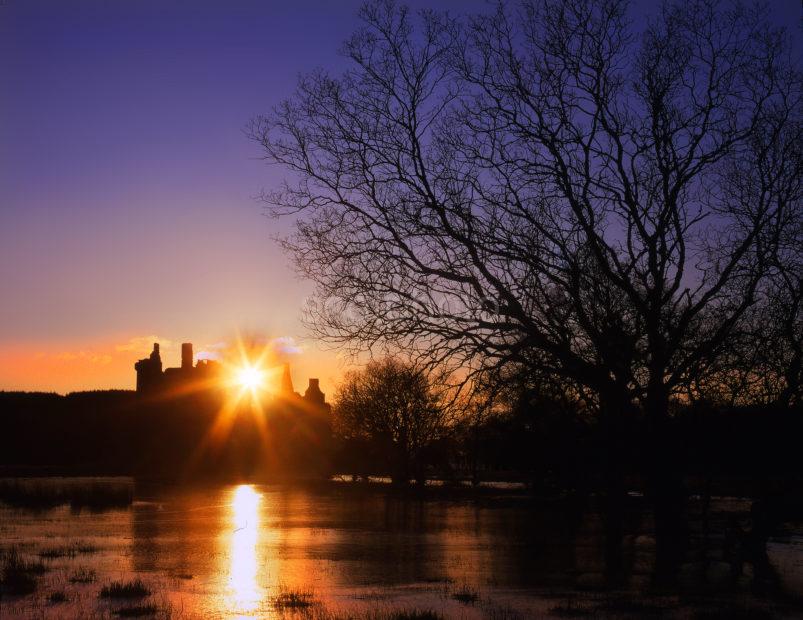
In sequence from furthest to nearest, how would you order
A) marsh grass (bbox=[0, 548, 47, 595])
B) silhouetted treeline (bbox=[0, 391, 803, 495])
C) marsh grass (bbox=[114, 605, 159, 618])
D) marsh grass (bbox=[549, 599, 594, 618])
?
silhouetted treeline (bbox=[0, 391, 803, 495]), marsh grass (bbox=[0, 548, 47, 595]), marsh grass (bbox=[549, 599, 594, 618]), marsh grass (bbox=[114, 605, 159, 618])

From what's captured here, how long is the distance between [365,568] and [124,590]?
6.09 metres

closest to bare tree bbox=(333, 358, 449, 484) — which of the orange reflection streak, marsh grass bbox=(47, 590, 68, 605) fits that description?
the orange reflection streak

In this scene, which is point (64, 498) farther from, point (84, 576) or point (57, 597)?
point (57, 597)

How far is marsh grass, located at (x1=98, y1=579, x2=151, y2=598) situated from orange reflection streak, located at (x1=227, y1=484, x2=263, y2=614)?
1.40m

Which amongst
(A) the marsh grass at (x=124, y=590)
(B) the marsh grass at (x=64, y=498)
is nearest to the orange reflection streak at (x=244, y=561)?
(A) the marsh grass at (x=124, y=590)

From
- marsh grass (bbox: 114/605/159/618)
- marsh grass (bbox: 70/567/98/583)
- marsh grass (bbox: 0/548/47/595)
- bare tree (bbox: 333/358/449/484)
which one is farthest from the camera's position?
bare tree (bbox: 333/358/449/484)

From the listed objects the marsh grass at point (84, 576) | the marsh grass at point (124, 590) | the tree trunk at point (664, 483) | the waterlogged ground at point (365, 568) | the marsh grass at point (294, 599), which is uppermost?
the tree trunk at point (664, 483)

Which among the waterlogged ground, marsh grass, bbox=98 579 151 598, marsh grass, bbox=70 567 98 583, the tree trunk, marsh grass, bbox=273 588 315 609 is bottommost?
the waterlogged ground

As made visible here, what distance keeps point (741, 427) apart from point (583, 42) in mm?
8490

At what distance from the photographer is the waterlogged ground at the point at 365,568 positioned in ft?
44.3

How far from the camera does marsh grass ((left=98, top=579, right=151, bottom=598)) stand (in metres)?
14.2

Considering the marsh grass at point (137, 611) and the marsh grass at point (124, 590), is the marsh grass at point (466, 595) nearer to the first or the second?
the marsh grass at point (137, 611)

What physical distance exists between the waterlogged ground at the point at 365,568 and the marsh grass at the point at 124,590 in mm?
46

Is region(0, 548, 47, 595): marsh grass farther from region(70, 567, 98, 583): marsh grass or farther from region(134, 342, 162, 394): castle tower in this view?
region(134, 342, 162, 394): castle tower
